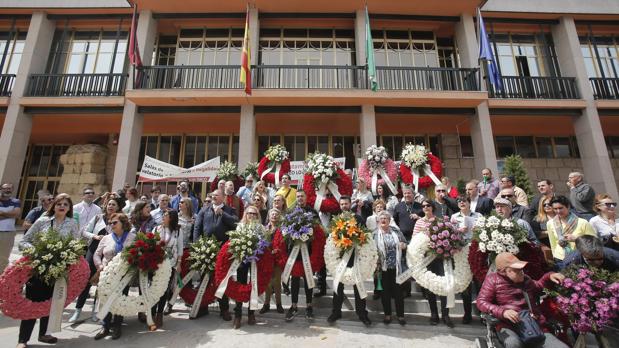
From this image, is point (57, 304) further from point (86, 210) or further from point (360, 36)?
point (360, 36)

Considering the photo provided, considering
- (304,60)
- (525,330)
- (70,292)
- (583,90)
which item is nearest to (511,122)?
(583,90)

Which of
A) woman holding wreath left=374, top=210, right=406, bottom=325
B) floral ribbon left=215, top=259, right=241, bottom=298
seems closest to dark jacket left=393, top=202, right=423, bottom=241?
woman holding wreath left=374, top=210, right=406, bottom=325

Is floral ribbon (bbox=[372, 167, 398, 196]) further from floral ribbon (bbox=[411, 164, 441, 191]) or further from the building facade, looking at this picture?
the building facade

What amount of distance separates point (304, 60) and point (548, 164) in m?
11.1

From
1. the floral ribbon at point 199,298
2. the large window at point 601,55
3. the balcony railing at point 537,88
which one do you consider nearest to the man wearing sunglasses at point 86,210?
the floral ribbon at point 199,298

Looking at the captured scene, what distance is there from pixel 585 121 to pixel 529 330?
38.2 ft

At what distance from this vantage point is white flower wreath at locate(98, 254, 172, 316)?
3.69 meters

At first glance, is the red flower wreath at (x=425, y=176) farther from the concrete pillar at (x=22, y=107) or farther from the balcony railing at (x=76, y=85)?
the concrete pillar at (x=22, y=107)

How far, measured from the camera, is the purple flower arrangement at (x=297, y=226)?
13.7 ft

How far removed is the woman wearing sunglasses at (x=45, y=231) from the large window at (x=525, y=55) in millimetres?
14270

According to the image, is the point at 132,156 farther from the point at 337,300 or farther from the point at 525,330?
the point at 525,330

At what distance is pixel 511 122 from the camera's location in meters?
11.5

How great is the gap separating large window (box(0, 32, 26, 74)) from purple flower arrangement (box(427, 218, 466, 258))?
52.3ft

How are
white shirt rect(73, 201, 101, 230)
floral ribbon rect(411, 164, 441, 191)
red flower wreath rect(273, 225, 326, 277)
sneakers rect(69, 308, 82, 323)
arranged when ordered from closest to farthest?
sneakers rect(69, 308, 82, 323)
red flower wreath rect(273, 225, 326, 277)
white shirt rect(73, 201, 101, 230)
floral ribbon rect(411, 164, 441, 191)
